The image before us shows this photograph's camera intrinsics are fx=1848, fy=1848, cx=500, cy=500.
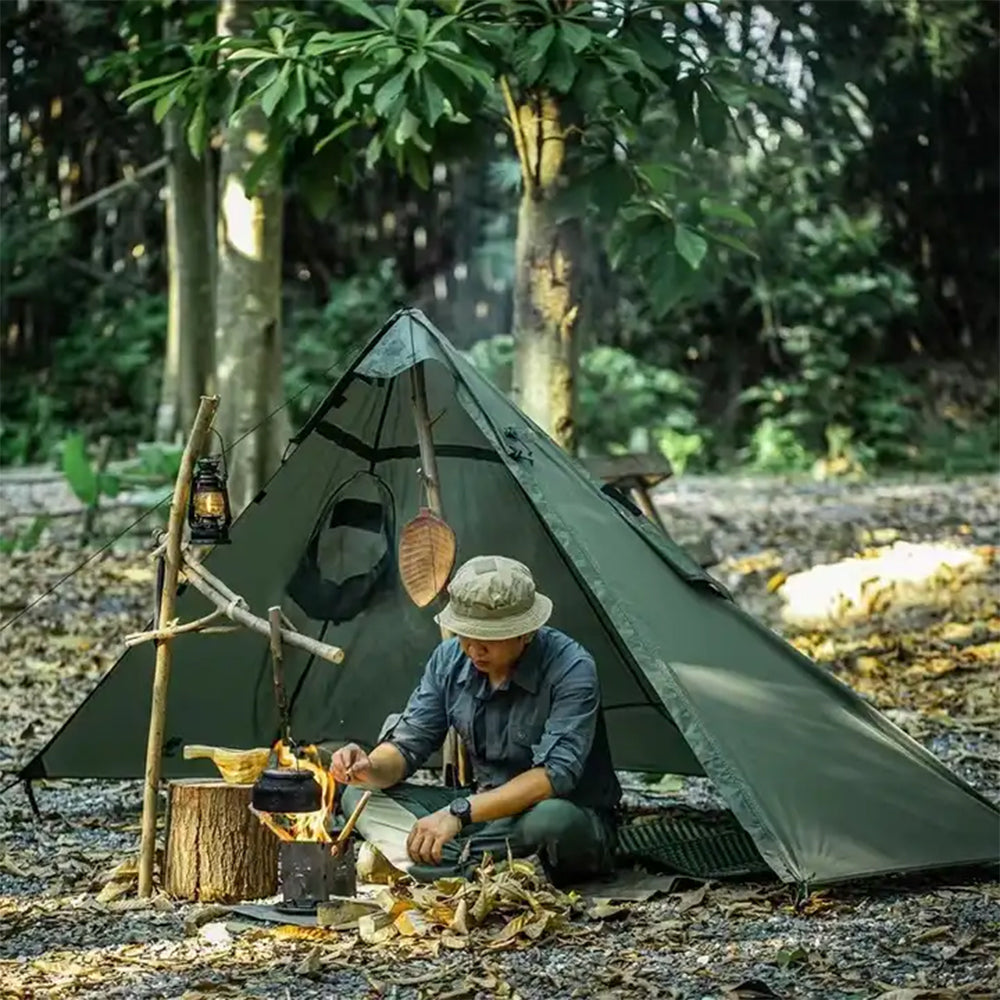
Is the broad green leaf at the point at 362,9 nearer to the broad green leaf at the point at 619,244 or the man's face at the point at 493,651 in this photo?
the broad green leaf at the point at 619,244

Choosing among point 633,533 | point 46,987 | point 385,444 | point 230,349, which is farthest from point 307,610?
point 230,349

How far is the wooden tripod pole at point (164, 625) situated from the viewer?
4.82m

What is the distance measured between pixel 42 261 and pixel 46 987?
19277 mm

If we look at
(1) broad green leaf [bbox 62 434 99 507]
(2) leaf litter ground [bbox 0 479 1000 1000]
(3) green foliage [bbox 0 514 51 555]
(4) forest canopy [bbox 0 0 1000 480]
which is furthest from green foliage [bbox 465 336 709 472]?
(2) leaf litter ground [bbox 0 479 1000 1000]

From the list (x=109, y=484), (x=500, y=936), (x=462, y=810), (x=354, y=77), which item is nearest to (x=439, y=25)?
(x=354, y=77)

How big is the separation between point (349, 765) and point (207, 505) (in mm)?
792

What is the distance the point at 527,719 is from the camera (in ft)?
16.6

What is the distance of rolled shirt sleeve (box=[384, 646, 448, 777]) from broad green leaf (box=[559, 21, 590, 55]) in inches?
90.7

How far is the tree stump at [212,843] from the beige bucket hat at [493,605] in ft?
2.42

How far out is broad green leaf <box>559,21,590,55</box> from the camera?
6281 millimetres

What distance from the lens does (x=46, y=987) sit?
13.4ft

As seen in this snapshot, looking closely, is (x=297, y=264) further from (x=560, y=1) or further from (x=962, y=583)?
(x=560, y=1)

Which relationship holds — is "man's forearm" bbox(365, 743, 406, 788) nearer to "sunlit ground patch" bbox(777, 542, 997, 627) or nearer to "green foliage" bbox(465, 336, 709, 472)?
"sunlit ground patch" bbox(777, 542, 997, 627)

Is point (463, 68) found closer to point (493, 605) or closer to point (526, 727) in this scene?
point (493, 605)
